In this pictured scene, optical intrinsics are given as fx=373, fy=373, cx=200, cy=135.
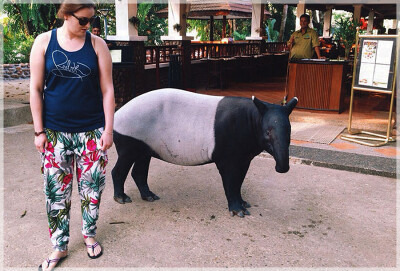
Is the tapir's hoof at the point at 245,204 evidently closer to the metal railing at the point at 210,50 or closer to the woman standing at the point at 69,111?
the woman standing at the point at 69,111

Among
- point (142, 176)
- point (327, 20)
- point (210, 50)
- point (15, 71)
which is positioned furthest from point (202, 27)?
point (142, 176)

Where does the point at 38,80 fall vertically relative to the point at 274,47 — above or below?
below

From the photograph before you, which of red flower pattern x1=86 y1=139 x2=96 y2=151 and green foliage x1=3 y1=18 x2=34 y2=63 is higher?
green foliage x1=3 y1=18 x2=34 y2=63

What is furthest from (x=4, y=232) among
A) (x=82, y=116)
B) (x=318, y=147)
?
(x=318, y=147)

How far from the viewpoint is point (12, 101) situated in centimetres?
788

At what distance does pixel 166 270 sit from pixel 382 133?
196 inches

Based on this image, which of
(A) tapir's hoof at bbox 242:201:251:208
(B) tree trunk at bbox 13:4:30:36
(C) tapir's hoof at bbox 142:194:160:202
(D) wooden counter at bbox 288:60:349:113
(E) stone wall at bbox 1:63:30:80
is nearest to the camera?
(A) tapir's hoof at bbox 242:201:251:208

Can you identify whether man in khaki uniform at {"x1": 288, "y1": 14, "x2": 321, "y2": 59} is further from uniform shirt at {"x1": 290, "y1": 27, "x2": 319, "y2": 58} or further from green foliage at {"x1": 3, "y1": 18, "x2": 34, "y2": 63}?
green foliage at {"x1": 3, "y1": 18, "x2": 34, "y2": 63}

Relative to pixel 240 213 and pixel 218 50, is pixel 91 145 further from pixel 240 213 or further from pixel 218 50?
pixel 218 50

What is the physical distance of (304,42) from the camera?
8.13 meters

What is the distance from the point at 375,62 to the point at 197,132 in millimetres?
3851

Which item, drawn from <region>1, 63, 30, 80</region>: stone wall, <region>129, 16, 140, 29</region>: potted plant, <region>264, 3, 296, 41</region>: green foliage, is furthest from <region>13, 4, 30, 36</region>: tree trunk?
<region>264, 3, 296, 41</region>: green foliage

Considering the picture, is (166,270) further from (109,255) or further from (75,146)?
(75,146)

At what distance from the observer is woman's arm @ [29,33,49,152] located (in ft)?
7.63
